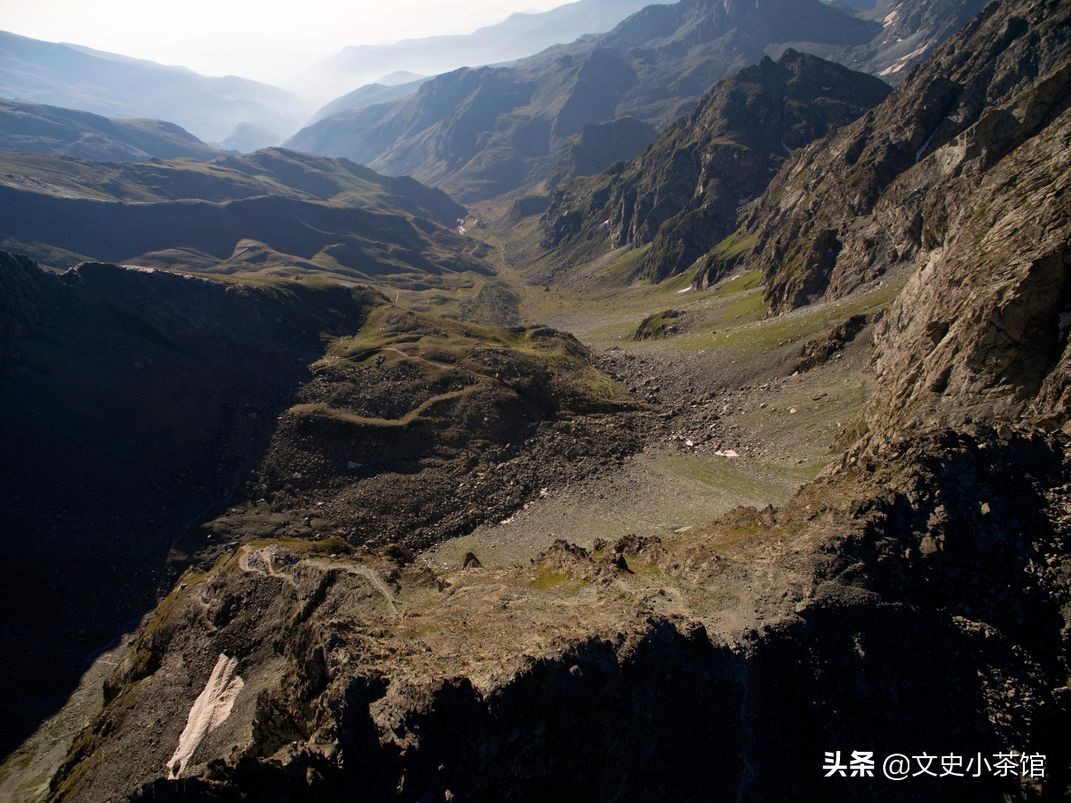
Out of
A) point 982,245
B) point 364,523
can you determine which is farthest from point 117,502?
point 982,245

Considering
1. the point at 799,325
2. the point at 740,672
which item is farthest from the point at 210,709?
the point at 799,325

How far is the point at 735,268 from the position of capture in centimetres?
18712

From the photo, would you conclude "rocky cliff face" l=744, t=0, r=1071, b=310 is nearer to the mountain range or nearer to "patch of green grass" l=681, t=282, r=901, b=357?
the mountain range

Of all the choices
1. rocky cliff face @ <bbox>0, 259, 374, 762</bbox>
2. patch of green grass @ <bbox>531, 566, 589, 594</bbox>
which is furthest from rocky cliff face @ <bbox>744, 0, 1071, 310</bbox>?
rocky cliff face @ <bbox>0, 259, 374, 762</bbox>

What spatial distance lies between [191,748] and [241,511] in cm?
3900

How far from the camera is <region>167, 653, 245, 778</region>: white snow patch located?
33.0 metres

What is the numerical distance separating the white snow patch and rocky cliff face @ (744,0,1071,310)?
9194cm

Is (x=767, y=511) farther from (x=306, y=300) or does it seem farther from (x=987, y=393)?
(x=306, y=300)

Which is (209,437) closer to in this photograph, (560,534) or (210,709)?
(560,534)

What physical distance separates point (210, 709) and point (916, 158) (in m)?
157

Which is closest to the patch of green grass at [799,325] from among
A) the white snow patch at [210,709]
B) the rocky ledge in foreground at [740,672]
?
the rocky ledge in foreground at [740,672]

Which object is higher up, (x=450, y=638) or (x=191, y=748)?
(x=450, y=638)

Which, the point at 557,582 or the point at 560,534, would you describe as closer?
the point at 557,582

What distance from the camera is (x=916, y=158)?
4995 inches
